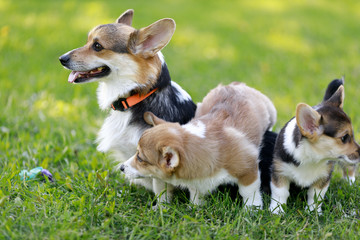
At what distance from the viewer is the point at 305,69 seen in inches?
308

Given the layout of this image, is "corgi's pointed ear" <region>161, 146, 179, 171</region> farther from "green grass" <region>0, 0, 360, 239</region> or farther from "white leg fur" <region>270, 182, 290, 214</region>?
"white leg fur" <region>270, 182, 290, 214</region>

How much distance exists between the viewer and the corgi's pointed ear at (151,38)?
3713 millimetres

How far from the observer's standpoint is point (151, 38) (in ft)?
12.3

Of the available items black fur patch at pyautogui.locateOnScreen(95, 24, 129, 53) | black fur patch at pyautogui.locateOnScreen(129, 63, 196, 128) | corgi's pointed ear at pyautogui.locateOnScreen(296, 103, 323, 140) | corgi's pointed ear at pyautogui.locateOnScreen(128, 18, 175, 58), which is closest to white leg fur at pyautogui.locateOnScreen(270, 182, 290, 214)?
corgi's pointed ear at pyautogui.locateOnScreen(296, 103, 323, 140)

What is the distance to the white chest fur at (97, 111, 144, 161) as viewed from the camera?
12.5 feet

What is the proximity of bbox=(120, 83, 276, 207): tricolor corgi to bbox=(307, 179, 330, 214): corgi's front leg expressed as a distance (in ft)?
1.58

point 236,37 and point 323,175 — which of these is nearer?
point 323,175

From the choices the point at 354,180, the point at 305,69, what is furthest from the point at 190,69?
the point at 354,180

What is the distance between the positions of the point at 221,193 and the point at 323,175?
3.04 ft

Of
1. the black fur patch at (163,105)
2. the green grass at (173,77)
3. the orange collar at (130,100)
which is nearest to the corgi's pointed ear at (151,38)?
the black fur patch at (163,105)

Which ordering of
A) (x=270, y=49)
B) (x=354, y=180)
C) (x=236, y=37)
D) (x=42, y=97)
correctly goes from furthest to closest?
(x=236, y=37), (x=270, y=49), (x=42, y=97), (x=354, y=180)

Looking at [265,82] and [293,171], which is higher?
[293,171]

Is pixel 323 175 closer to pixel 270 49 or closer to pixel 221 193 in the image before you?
pixel 221 193

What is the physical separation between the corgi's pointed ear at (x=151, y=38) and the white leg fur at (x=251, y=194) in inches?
58.4
